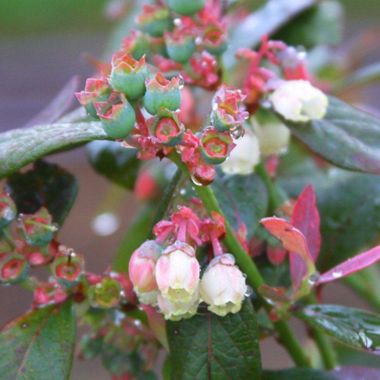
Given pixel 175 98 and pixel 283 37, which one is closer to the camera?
pixel 175 98

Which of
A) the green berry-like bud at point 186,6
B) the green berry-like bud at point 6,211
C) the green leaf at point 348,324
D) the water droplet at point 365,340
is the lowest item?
the water droplet at point 365,340

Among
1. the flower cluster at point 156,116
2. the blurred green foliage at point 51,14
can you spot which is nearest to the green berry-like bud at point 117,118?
the flower cluster at point 156,116

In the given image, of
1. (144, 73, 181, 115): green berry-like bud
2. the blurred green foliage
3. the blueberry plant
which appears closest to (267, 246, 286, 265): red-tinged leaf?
the blueberry plant

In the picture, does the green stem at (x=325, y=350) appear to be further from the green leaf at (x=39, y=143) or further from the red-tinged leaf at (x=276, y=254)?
the green leaf at (x=39, y=143)

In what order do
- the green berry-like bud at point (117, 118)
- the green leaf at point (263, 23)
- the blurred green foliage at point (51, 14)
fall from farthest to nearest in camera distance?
1. the blurred green foliage at point (51, 14)
2. the green leaf at point (263, 23)
3. the green berry-like bud at point (117, 118)

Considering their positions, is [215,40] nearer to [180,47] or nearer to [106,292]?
[180,47]

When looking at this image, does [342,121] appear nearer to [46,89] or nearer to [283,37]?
[283,37]

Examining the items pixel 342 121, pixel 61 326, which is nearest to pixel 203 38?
pixel 342 121
